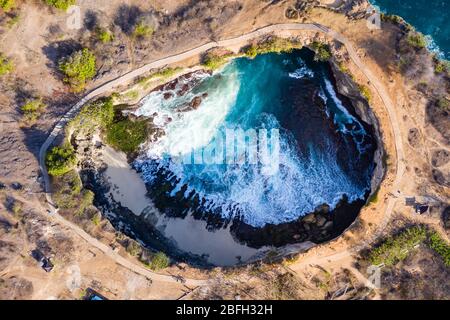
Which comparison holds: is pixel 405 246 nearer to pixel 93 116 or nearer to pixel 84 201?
pixel 84 201

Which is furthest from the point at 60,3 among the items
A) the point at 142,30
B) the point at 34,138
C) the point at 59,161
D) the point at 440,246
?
the point at 440,246

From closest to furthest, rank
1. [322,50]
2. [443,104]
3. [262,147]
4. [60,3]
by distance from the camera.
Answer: [60,3] → [443,104] → [322,50] → [262,147]

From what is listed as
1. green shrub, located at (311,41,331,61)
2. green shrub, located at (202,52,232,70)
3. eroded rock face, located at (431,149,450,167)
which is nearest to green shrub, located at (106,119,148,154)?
green shrub, located at (202,52,232,70)

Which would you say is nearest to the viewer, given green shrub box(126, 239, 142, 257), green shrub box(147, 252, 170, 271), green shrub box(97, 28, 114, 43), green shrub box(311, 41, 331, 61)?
green shrub box(147, 252, 170, 271)

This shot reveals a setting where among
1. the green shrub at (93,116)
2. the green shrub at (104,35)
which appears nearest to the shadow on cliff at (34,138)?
the green shrub at (93,116)

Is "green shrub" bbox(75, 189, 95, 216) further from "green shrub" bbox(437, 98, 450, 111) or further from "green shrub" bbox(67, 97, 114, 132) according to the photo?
"green shrub" bbox(437, 98, 450, 111)
